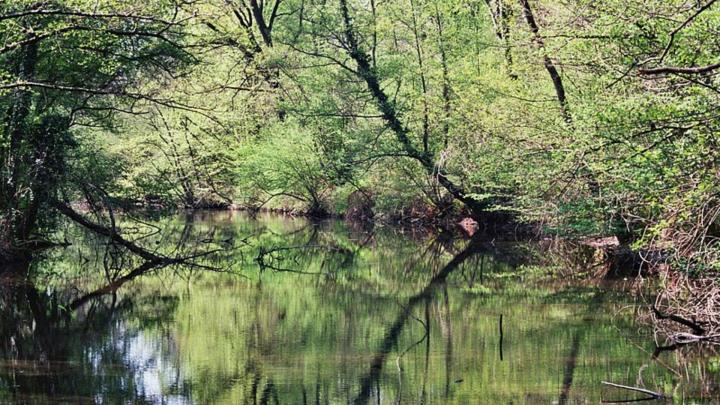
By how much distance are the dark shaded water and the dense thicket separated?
158cm

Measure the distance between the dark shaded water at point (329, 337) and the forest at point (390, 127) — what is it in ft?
1.59

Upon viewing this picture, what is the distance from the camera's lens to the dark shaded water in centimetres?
899

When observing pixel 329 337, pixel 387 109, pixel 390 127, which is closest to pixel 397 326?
pixel 329 337

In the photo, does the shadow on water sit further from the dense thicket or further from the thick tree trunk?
the thick tree trunk

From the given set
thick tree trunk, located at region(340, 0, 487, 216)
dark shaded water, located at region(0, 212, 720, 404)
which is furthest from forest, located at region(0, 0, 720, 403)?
dark shaded water, located at region(0, 212, 720, 404)

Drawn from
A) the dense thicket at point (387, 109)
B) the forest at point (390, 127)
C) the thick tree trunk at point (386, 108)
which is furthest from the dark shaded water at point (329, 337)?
the thick tree trunk at point (386, 108)

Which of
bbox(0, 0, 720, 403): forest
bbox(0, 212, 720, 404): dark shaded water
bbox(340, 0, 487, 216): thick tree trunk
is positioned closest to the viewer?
bbox(0, 212, 720, 404): dark shaded water

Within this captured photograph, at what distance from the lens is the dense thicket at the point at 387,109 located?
11234 millimetres

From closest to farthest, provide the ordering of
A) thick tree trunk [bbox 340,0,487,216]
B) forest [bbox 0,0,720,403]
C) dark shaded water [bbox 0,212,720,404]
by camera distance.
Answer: dark shaded water [bbox 0,212,720,404]
forest [bbox 0,0,720,403]
thick tree trunk [bbox 340,0,487,216]

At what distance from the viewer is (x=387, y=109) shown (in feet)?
89.0

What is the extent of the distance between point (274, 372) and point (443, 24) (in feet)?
65.5

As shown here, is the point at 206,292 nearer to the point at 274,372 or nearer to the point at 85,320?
the point at 85,320

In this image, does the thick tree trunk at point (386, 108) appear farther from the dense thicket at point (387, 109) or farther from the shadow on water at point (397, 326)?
the shadow on water at point (397, 326)

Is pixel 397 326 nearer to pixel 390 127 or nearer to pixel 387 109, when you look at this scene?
pixel 387 109
